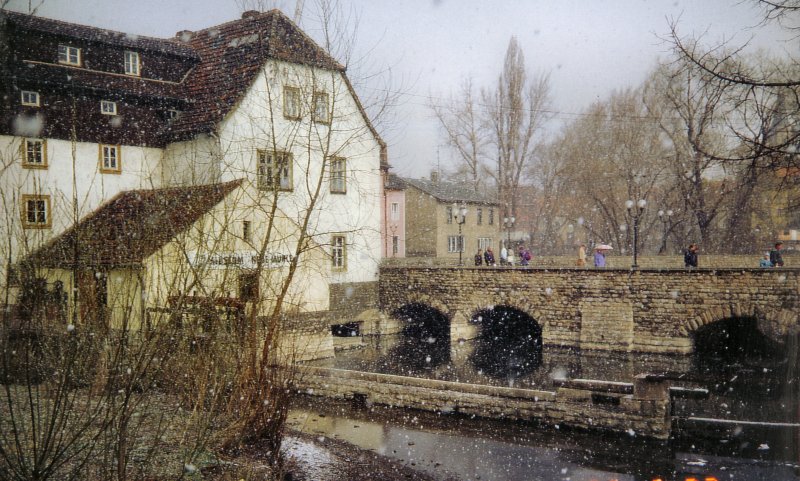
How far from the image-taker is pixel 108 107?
17.8m

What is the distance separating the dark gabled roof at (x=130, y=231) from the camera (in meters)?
5.42

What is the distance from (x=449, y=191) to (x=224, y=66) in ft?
77.8

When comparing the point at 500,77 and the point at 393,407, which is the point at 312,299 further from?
the point at 500,77

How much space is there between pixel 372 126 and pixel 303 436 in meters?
5.58

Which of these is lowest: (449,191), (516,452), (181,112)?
(516,452)

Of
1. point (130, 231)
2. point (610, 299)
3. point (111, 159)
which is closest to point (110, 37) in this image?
point (111, 159)

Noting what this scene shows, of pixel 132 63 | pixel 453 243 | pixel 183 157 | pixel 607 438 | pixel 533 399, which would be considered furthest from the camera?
pixel 453 243

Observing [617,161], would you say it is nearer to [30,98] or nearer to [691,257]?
[691,257]

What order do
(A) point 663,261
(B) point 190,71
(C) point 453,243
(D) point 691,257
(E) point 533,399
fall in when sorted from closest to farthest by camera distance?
(E) point 533,399 → (D) point 691,257 → (B) point 190,71 → (A) point 663,261 → (C) point 453,243

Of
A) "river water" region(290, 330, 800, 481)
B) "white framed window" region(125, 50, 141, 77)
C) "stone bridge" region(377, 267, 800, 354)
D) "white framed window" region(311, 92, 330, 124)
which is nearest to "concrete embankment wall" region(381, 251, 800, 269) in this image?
"stone bridge" region(377, 267, 800, 354)

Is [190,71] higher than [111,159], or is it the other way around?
[190,71]

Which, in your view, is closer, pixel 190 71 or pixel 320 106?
pixel 320 106

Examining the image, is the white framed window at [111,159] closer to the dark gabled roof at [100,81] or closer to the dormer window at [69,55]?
the dark gabled roof at [100,81]

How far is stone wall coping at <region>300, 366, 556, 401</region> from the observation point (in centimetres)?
1242
